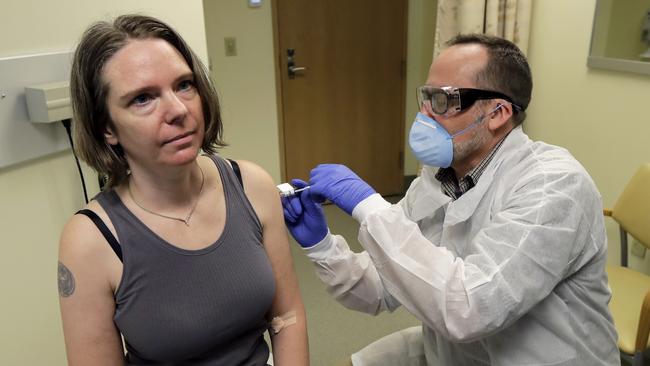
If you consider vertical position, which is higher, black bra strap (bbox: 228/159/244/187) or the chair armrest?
black bra strap (bbox: 228/159/244/187)

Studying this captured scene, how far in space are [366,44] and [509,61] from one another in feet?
8.62

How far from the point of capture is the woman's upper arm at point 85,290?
2.92ft

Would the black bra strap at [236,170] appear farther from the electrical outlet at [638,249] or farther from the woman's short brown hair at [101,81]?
the electrical outlet at [638,249]

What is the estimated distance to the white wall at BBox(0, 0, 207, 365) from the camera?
1021 mm

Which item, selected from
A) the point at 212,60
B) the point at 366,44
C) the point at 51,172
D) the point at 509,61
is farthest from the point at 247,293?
the point at 366,44

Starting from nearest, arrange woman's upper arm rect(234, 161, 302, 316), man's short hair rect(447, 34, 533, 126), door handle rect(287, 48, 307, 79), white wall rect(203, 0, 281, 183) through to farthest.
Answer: woman's upper arm rect(234, 161, 302, 316), man's short hair rect(447, 34, 533, 126), white wall rect(203, 0, 281, 183), door handle rect(287, 48, 307, 79)

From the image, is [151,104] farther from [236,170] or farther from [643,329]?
[643,329]

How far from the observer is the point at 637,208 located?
1.94 meters

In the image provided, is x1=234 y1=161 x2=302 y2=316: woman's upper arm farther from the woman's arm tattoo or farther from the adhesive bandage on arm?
the woman's arm tattoo

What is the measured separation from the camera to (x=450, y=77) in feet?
4.11

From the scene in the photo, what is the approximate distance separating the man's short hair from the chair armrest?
0.73 meters

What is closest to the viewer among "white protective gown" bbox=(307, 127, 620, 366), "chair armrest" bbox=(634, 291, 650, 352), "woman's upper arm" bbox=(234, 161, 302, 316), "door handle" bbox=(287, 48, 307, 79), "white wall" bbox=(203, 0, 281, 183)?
"white protective gown" bbox=(307, 127, 620, 366)

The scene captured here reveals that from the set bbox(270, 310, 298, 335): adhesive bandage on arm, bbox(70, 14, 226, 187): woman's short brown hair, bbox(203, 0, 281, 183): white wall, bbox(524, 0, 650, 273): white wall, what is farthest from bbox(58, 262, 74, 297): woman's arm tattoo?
bbox(203, 0, 281, 183): white wall

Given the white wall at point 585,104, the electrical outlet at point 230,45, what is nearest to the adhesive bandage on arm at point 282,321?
Result: the white wall at point 585,104
